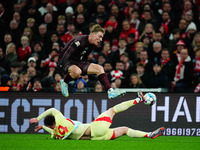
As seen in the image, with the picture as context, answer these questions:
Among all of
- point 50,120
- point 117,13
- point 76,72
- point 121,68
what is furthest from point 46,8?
point 50,120

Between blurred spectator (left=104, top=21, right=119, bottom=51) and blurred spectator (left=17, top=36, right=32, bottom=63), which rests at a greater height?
blurred spectator (left=104, top=21, right=119, bottom=51)

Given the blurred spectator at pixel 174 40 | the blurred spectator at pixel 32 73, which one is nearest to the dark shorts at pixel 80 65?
the blurred spectator at pixel 32 73

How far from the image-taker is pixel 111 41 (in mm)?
16016

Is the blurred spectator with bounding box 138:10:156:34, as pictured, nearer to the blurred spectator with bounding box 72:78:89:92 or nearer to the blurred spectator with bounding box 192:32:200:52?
the blurred spectator with bounding box 192:32:200:52

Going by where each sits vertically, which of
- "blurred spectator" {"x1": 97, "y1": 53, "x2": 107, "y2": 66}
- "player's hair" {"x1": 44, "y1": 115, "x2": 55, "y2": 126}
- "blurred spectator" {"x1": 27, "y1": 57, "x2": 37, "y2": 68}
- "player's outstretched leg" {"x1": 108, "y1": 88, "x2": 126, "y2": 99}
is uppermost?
"blurred spectator" {"x1": 97, "y1": 53, "x2": 107, "y2": 66}

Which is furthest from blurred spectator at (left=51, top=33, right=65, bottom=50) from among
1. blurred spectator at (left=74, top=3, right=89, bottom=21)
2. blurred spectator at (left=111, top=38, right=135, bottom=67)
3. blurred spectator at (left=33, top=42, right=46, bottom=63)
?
blurred spectator at (left=111, top=38, right=135, bottom=67)

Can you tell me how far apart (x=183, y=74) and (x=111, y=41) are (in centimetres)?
330

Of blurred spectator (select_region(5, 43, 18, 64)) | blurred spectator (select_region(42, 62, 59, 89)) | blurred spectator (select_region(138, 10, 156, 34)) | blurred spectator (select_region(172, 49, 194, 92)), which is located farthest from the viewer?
blurred spectator (select_region(5, 43, 18, 64))

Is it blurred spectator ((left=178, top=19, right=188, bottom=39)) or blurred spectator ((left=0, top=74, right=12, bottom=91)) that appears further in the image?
blurred spectator ((left=178, top=19, right=188, bottom=39))

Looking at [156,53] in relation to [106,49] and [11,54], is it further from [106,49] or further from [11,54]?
[11,54]

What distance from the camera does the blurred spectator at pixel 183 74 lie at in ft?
44.8

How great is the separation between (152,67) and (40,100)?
3714 millimetres

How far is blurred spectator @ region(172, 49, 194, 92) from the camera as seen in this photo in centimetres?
1366

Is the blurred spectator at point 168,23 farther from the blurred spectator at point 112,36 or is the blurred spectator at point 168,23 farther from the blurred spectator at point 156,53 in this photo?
the blurred spectator at point 112,36
